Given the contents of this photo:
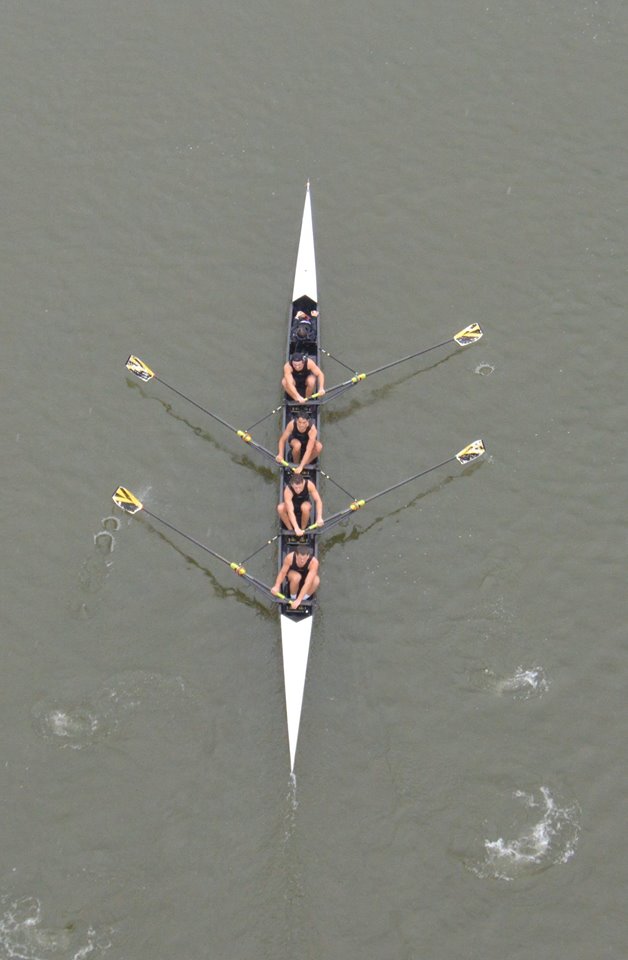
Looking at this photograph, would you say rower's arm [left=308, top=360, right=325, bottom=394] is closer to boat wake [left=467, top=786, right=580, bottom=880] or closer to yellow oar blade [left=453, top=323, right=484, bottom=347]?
yellow oar blade [left=453, top=323, right=484, bottom=347]

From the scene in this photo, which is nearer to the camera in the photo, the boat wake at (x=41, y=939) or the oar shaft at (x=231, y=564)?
the boat wake at (x=41, y=939)

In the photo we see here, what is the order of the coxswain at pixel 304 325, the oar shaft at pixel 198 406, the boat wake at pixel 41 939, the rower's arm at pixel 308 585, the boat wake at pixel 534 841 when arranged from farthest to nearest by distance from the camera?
the coxswain at pixel 304 325 → the oar shaft at pixel 198 406 → the rower's arm at pixel 308 585 → the boat wake at pixel 534 841 → the boat wake at pixel 41 939

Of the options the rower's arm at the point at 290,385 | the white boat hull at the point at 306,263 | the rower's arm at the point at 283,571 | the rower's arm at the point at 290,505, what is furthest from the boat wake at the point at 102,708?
the white boat hull at the point at 306,263

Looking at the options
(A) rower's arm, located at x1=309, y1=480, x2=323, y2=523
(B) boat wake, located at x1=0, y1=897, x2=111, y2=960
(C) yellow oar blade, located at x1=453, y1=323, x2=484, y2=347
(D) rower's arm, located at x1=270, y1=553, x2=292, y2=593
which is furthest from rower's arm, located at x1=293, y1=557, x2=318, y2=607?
(C) yellow oar blade, located at x1=453, y1=323, x2=484, y2=347

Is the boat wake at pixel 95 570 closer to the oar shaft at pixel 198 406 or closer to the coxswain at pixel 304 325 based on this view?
the oar shaft at pixel 198 406

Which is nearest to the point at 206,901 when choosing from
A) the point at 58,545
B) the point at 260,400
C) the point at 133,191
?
the point at 58,545

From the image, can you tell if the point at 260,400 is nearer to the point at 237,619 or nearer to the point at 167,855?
the point at 237,619
